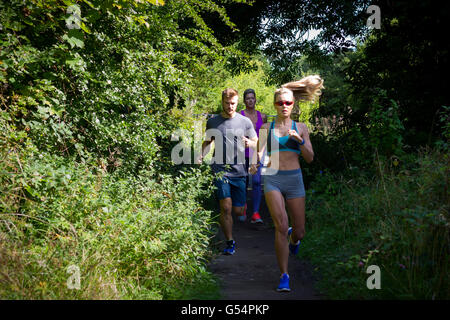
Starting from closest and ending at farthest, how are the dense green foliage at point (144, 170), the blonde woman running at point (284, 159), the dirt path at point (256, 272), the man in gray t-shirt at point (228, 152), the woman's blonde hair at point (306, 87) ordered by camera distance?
1. the dense green foliage at point (144, 170)
2. the dirt path at point (256, 272)
3. the blonde woman running at point (284, 159)
4. the woman's blonde hair at point (306, 87)
5. the man in gray t-shirt at point (228, 152)

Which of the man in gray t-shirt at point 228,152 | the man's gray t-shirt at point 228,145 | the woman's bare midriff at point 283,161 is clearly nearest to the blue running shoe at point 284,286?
the woman's bare midriff at point 283,161

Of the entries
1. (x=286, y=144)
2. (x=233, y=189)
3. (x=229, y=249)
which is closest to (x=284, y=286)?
(x=286, y=144)

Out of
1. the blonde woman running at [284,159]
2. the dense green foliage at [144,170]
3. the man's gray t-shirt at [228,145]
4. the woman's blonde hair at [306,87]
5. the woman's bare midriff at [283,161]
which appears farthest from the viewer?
the man's gray t-shirt at [228,145]

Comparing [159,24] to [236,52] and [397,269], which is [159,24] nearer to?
[236,52]

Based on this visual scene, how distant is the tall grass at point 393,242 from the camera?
14.5 ft

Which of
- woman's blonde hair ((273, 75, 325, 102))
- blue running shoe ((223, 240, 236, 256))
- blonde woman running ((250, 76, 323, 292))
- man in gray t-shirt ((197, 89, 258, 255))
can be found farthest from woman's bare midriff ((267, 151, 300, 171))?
blue running shoe ((223, 240, 236, 256))

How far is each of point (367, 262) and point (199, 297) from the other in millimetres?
1718

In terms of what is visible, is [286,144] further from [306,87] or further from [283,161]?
[306,87]

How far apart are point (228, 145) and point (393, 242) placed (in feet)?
9.52

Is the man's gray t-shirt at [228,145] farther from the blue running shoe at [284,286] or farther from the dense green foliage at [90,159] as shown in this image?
the blue running shoe at [284,286]

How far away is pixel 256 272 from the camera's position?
238 inches

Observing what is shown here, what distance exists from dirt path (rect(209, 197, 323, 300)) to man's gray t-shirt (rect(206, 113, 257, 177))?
117cm

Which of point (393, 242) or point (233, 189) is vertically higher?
point (233, 189)

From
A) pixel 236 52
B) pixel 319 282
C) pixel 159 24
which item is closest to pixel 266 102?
pixel 236 52
